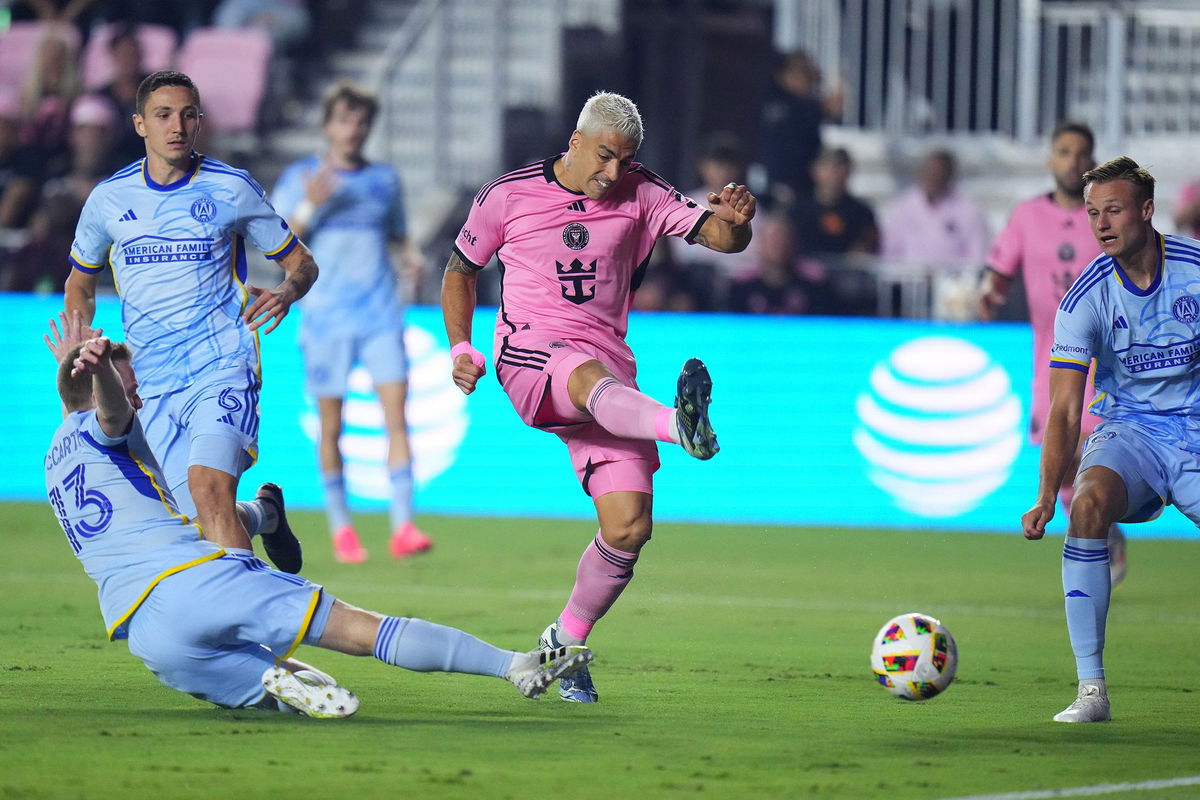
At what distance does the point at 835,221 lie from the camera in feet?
51.3

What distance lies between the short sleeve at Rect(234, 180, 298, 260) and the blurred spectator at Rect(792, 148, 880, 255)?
28.9ft

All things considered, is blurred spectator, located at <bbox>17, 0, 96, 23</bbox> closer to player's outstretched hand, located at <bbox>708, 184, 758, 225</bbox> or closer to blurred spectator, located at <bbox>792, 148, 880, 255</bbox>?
blurred spectator, located at <bbox>792, 148, 880, 255</bbox>

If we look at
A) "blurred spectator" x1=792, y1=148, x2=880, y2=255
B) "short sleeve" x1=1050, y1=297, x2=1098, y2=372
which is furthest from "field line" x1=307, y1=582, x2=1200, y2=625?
"blurred spectator" x1=792, y1=148, x2=880, y2=255

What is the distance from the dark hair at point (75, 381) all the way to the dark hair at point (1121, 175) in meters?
3.35

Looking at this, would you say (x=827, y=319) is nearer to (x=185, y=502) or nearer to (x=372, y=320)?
(x=372, y=320)

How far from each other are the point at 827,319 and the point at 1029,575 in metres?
3.24

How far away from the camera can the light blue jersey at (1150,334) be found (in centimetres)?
636

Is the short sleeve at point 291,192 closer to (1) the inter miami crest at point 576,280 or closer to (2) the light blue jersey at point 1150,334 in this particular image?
(1) the inter miami crest at point 576,280

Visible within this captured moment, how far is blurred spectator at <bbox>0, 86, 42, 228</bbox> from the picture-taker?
16594 millimetres

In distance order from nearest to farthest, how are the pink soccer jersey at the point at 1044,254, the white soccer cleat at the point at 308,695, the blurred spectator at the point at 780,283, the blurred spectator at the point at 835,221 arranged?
the white soccer cleat at the point at 308,695
the pink soccer jersey at the point at 1044,254
the blurred spectator at the point at 780,283
the blurred spectator at the point at 835,221

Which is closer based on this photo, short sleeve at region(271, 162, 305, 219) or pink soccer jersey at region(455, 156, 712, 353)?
pink soccer jersey at region(455, 156, 712, 353)

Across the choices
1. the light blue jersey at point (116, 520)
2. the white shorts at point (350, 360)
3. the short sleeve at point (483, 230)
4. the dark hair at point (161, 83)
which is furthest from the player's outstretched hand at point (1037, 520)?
the white shorts at point (350, 360)

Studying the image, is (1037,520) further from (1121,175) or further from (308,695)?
(308,695)

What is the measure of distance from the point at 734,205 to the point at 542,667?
1.84 metres
